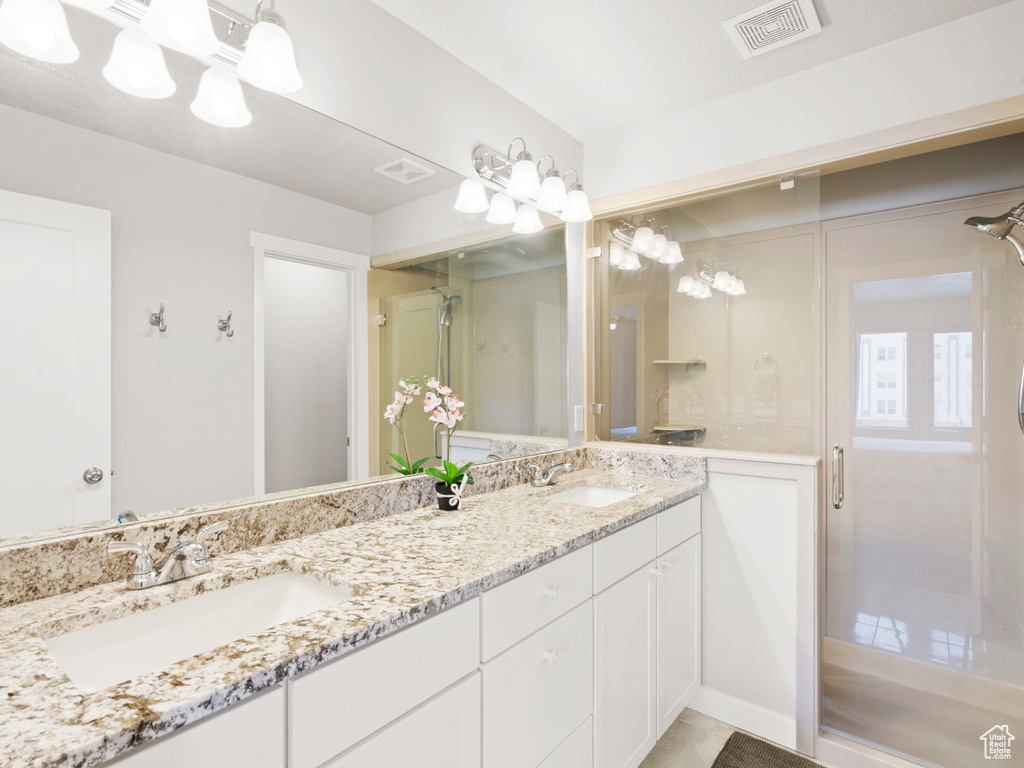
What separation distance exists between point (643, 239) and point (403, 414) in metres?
1.45

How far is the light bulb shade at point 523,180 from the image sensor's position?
6.70 ft

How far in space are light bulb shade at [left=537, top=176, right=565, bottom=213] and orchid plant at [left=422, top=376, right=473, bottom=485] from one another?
930 millimetres

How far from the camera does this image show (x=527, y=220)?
2221mm

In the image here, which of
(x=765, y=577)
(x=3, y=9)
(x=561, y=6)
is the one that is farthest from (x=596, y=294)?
(x=3, y=9)

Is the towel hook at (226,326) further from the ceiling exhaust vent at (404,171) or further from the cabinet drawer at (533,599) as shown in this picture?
the cabinet drawer at (533,599)

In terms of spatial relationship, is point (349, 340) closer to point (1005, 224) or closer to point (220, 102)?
point (220, 102)

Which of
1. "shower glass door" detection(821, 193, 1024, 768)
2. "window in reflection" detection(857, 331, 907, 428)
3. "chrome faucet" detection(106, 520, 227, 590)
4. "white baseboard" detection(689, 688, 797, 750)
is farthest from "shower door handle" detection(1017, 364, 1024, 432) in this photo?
"chrome faucet" detection(106, 520, 227, 590)

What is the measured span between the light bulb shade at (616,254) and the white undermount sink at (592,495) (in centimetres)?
108

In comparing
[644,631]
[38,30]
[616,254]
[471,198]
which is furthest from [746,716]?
[38,30]

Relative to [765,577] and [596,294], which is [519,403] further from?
[765,577]

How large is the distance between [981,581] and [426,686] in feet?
7.98

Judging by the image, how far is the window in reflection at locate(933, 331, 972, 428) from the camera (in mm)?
2111

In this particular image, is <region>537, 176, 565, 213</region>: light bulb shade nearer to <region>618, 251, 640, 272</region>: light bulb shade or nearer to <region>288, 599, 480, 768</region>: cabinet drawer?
<region>618, 251, 640, 272</region>: light bulb shade

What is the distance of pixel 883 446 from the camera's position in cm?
235
